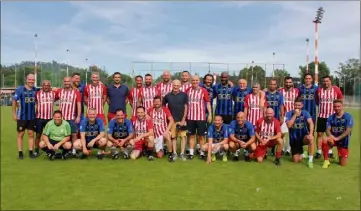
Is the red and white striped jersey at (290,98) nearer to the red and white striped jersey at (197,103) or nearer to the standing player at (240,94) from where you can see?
the standing player at (240,94)

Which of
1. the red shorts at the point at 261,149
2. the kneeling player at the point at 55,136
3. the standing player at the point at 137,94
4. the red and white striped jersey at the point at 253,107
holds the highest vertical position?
the standing player at the point at 137,94

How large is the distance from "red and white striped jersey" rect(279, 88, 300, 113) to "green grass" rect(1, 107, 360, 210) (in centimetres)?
127

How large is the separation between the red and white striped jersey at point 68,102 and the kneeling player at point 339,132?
503 cm

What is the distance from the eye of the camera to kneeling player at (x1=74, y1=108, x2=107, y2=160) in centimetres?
744

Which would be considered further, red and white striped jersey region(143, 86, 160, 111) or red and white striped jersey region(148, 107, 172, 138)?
red and white striped jersey region(143, 86, 160, 111)

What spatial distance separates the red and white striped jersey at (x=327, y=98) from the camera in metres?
7.83

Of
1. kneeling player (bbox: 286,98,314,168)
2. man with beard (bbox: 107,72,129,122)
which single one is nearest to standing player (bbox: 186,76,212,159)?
man with beard (bbox: 107,72,129,122)

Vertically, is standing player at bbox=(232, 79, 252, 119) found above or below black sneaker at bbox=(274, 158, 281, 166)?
above

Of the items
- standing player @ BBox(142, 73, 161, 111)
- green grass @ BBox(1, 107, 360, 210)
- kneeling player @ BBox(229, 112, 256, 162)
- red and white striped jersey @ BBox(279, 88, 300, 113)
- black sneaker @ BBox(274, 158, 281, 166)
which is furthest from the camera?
standing player @ BBox(142, 73, 161, 111)

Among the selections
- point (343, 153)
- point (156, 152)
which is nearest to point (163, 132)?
point (156, 152)

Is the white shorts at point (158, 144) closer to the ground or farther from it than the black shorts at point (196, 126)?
closer to the ground

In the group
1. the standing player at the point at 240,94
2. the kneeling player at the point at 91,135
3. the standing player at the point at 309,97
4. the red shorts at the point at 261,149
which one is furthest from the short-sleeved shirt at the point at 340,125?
the kneeling player at the point at 91,135

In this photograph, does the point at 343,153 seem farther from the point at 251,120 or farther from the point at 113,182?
the point at 113,182

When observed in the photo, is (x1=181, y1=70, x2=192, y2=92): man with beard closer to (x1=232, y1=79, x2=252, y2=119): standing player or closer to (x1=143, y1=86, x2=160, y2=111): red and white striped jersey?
(x1=143, y1=86, x2=160, y2=111): red and white striped jersey
